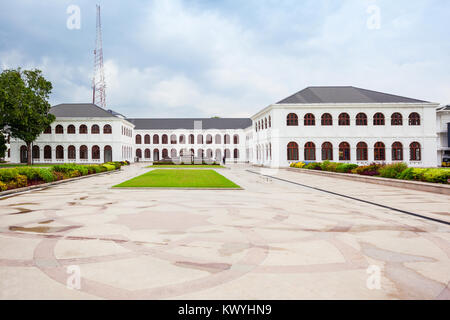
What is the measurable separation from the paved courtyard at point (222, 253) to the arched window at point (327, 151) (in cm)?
2968

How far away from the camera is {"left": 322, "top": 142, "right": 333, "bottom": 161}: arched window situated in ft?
120

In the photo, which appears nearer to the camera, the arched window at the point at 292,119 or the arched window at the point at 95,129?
the arched window at the point at 292,119

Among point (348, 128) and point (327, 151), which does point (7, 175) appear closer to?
point (327, 151)

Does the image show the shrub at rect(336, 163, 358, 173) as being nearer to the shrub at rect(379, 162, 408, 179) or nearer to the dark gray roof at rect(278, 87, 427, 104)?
the shrub at rect(379, 162, 408, 179)

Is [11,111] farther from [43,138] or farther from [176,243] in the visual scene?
[176,243]

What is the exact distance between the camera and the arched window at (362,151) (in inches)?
1438

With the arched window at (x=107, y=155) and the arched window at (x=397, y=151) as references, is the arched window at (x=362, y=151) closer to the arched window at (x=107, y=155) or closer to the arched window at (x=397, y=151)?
the arched window at (x=397, y=151)

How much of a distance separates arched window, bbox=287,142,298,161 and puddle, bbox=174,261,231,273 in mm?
33619

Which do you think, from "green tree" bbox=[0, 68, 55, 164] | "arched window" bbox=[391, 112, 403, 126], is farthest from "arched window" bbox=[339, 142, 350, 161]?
"green tree" bbox=[0, 68, 55, 164]

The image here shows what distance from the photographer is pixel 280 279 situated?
10.8 ft

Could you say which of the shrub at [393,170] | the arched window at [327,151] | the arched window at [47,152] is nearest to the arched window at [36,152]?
the arched window at [47,152]
